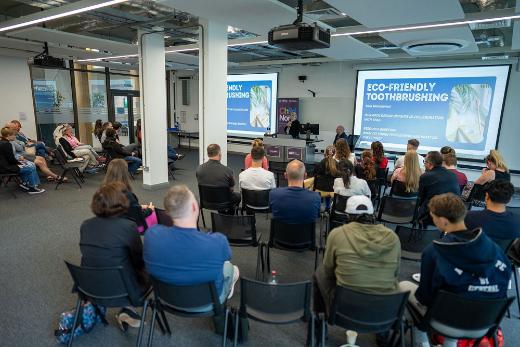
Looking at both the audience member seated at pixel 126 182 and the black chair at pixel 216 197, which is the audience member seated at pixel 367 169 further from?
the audience member seated at pixel 126 182

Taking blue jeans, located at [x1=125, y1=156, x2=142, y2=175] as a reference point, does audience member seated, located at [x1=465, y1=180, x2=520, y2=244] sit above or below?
above

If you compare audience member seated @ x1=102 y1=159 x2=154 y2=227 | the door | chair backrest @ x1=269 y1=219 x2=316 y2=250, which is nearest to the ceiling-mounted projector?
chair backrest @ x1=269 y1=219 x2=316 y2=250

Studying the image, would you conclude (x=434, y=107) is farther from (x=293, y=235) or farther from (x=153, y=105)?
(x=293, y=235)

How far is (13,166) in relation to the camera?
5.63m

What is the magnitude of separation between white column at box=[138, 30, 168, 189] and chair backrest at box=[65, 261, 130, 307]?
4497mm

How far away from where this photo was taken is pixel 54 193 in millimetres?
6145

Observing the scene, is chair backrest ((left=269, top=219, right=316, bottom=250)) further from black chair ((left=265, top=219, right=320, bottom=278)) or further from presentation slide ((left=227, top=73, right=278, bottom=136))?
presentation slide ((left=227, top=73, right=278, bottom=136))

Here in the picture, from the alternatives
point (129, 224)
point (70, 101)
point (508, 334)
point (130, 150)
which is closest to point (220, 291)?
point (129, 224)

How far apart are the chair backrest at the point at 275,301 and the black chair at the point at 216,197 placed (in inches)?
78.6

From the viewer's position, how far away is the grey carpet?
95.1 inches

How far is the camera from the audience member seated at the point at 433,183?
377cm

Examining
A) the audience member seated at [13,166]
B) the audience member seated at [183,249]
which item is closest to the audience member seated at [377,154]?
the audience member seated at [183,249]

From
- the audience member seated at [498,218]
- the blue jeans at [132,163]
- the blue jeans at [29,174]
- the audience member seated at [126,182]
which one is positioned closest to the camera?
the audience member seated at [498,218]

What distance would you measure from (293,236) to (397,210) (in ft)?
5.68
